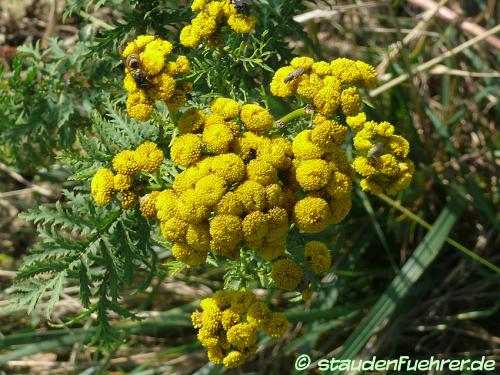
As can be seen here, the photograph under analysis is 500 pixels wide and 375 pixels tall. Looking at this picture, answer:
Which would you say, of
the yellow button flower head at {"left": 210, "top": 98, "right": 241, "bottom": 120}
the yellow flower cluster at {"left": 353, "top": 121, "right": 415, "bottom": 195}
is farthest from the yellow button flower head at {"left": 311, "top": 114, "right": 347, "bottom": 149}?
the yellow button flower head at {"left": 210, "top": 98, "right": 241, "bottom": 120}

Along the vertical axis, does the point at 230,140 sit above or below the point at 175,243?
above

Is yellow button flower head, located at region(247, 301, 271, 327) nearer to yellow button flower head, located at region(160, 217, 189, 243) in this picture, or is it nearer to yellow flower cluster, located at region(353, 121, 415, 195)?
yellow button flower head, located at region(160, 217, 189, 243)

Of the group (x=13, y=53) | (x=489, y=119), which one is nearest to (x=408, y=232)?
(x=489, y=119)

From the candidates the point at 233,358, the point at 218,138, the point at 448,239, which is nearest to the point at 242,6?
the point at 218,138

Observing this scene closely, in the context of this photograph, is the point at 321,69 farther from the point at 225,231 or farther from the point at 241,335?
the point at 241,335

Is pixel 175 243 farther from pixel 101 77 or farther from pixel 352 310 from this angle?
pixel 352 310

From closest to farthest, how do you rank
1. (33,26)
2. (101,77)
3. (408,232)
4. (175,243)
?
(175,243) < (101,77) < (408,232) < (33,26)

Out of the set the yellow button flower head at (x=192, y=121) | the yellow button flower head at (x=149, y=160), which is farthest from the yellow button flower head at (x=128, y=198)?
the yellow button flower head at (x=192, y=121)
